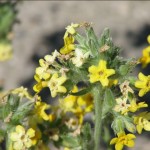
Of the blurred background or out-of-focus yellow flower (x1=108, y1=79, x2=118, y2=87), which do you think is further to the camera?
the blurred background

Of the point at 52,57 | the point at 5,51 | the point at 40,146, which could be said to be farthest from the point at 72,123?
the point at 5,51

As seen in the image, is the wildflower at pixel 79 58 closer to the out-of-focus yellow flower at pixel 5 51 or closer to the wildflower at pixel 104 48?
the wildflower at pixel 104 48

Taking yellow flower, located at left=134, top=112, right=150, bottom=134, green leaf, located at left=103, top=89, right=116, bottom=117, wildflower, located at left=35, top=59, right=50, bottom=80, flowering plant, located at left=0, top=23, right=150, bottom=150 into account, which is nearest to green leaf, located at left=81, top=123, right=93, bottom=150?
flowering plant, located at left=0, top=23, right=150, bottom=150

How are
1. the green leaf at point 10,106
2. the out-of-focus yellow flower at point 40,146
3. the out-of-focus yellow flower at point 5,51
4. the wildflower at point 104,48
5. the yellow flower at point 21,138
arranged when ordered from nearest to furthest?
the wildflower at point 104,48
the yellow flower at point 21,138
the green leaf at point 10,106
the out-of-focus yellow flower at point 40,146
the out-of-focus yellow flower at point 5,51

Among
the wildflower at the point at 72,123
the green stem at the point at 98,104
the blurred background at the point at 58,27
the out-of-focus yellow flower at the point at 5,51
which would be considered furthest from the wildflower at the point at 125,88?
the blurred background at the point at 58,27

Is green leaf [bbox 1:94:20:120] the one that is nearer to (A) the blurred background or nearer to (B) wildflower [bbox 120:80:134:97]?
(B) wildflower [bbox 120:80:134:97]

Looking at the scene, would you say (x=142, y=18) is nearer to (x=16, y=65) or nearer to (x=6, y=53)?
(x=16, y=65)
